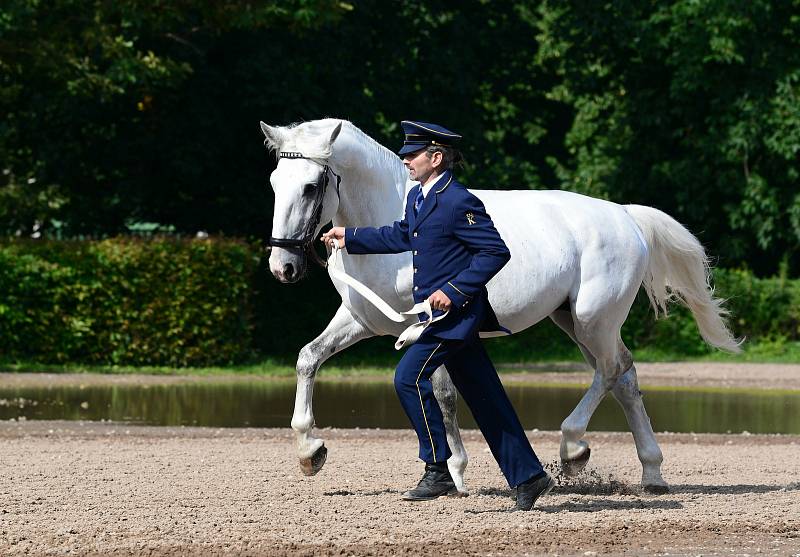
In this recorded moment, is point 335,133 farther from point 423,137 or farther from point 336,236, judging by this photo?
point 423,137

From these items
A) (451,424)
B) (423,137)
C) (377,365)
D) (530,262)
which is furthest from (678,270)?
(377,365)

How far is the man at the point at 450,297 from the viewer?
7633 millimetres

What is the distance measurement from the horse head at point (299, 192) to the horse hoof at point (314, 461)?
1157 mm

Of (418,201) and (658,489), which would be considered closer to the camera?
(418,201)

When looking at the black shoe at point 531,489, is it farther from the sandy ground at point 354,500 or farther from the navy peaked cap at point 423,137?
the navy peaked cap at point 423,137

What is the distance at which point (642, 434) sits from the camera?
9398 mm

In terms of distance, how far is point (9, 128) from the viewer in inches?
960

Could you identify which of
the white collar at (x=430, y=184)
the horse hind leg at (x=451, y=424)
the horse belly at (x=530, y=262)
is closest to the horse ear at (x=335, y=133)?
the white collar at (x=430, y=184)

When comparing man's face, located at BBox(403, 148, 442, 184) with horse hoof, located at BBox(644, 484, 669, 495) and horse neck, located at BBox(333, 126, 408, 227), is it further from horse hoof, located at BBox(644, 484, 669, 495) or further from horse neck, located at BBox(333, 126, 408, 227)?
horse hoof, located at BBox(644, 484, 669, 495)

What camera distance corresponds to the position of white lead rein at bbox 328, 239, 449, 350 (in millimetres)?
7633

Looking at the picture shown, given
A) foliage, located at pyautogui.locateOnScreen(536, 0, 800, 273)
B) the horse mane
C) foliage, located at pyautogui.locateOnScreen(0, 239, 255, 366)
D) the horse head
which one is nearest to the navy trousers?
the horse head

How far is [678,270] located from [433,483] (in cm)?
306

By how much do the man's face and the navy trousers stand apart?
0.90 metres

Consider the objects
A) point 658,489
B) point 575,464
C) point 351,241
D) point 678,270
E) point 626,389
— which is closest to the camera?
point 351,241
